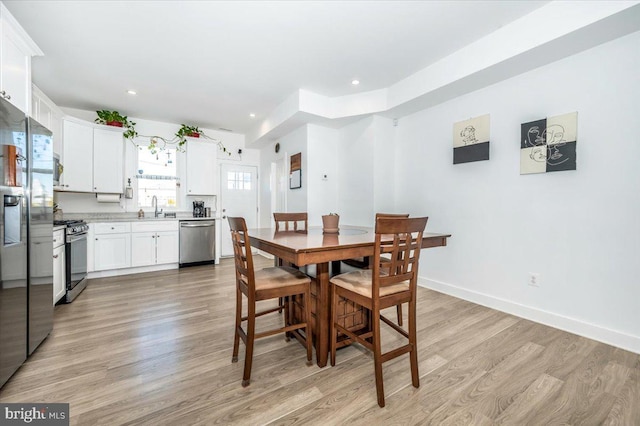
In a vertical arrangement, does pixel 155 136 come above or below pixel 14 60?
above

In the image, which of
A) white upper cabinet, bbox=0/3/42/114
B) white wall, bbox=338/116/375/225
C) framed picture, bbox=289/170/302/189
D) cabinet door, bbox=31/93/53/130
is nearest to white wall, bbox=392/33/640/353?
white wall, bbox=338/116/375/225

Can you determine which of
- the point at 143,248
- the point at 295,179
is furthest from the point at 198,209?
the point at 295,179

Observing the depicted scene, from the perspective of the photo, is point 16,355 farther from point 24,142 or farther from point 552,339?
point 552,339

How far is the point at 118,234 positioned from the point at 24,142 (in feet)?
9.20

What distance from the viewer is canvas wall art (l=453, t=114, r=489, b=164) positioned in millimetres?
3029

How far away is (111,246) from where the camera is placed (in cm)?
420

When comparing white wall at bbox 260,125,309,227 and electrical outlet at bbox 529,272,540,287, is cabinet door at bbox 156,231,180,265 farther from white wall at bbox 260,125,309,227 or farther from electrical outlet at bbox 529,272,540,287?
electrical outlet at bbox 529,272,540,287

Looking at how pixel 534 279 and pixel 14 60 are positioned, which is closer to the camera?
pixel 14 60

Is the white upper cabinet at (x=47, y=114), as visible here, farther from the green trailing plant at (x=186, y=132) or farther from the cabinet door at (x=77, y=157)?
the green trailing plant at (x=186, y=132)

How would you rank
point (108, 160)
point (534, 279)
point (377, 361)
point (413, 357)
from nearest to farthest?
1. point (377, 361)
2. point (413, 357)
3. point (534, 279)
4. point (108, 160)

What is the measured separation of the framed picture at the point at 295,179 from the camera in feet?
15.2

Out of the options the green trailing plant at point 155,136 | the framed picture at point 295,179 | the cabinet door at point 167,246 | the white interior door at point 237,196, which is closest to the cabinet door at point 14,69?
the green trailing plant at point 155,136

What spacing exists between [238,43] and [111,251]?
3.65 meters

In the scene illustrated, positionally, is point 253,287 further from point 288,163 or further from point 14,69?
point 288,163
